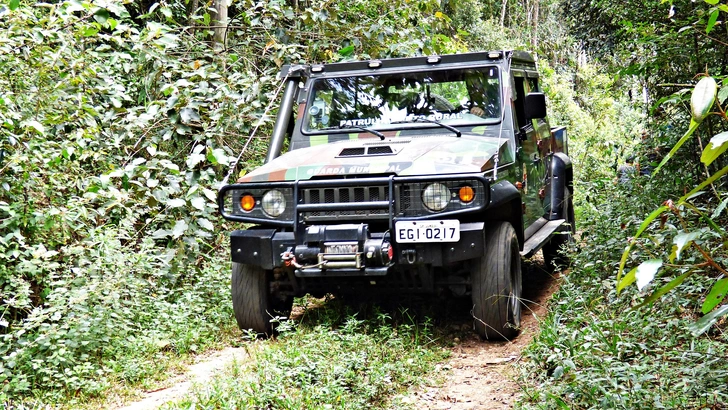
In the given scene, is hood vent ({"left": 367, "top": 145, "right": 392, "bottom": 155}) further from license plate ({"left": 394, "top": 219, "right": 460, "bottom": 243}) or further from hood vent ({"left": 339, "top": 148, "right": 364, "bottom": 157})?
license plate ({"left": 394, "top": 219, "right": 460, "bottom": 243})

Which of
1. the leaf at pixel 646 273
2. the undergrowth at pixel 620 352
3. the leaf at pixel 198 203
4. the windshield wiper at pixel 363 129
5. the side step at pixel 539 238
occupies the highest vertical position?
the windshield wiper at pixel 363 129

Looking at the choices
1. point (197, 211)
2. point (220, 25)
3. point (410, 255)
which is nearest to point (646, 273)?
point (410, 255)

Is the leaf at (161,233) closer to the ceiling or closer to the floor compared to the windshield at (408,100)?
closer to the floor

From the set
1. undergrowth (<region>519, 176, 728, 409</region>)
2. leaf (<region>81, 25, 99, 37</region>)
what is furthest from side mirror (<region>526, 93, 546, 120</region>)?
leaf (<region>81, 25, 99, 37</region>)

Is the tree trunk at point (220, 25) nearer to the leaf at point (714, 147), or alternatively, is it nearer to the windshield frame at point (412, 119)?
the windshield frame at point (412, 119)

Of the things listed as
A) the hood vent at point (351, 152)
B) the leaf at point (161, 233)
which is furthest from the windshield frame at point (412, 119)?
the leaf at point (161, 233)

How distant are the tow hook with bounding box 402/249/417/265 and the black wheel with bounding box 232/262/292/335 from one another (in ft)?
3.62

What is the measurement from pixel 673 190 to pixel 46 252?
517cm

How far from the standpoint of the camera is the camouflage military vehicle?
4.96 metres

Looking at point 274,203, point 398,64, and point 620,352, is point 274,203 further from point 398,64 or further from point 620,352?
point 620,352

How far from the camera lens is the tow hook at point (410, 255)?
4.98 meters

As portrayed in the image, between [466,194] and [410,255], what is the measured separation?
537 millimetres

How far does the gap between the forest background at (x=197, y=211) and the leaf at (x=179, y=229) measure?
0.02 m

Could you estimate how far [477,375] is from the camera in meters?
4.76
